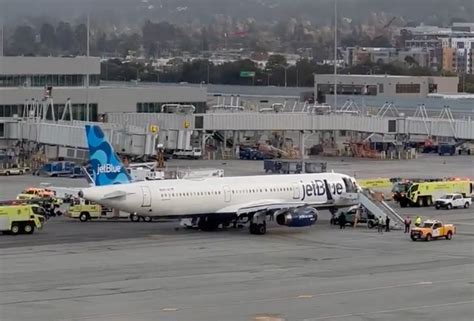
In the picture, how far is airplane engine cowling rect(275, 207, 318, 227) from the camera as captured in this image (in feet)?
201

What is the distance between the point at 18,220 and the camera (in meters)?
60.5

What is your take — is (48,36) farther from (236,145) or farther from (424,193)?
(424,193)

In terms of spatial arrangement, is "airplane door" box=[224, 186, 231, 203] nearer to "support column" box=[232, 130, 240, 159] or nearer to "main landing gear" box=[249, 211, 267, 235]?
"main landing gear" box=[249, 211, 267, 235]

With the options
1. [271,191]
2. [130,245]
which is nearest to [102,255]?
[130,245]

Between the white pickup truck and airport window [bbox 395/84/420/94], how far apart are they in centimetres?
8813

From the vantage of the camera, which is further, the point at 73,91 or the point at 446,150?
the point at 446,150

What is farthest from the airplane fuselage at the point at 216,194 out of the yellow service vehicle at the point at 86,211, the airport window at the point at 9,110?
the airport window at the point at 9,110

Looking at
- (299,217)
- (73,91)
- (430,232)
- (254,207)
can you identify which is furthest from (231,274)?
(73,91)

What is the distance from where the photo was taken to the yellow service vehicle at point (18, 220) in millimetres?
60000

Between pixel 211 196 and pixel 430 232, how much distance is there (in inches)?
401

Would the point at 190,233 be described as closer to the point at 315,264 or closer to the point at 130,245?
the point at 130,245

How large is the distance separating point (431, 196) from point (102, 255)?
27538 millimetres

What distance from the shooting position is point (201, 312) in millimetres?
38250

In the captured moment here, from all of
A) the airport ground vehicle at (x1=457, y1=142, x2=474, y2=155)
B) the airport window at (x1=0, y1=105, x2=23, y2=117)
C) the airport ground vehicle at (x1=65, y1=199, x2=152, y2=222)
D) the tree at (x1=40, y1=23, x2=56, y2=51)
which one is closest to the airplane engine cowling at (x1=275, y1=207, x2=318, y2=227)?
the airport ground vehicle at (x1=65, y1=199, x2=152, y2=222)
